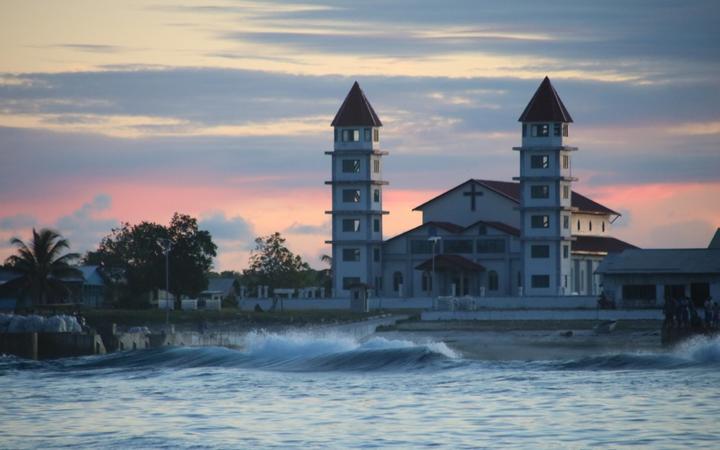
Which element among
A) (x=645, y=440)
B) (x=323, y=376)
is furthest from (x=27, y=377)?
(x=645, y=440)

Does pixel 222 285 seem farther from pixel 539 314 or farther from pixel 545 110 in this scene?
pixel 539 314

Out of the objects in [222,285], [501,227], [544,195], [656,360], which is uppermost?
[544,195]

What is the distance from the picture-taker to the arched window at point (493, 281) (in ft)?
358

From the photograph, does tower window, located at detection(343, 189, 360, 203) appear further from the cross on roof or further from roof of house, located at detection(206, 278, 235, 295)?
roof of house, located at detection(206, 278, 235, 295)

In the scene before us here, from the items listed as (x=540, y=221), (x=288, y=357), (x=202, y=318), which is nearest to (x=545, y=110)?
(x=540, y=221)

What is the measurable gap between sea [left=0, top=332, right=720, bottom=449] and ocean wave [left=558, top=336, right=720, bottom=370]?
0.06 meters

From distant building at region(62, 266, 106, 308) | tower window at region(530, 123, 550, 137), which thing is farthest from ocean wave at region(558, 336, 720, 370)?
distant building at region(62, 266, 106, 308)

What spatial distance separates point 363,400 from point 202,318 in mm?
44912

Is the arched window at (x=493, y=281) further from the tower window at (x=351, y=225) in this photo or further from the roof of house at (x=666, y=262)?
the roof of house at (x=666, y=262)

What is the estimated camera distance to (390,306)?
10312cm

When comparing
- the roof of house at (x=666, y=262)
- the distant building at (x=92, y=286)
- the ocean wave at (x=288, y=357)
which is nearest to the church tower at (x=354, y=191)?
the distant building at (x=92, y=286)

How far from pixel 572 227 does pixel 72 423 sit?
263ft

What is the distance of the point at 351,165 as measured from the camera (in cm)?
11044

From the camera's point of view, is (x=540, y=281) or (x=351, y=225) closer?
(x=540, y=281)
